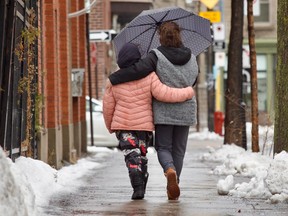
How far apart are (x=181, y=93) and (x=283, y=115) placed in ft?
5.70

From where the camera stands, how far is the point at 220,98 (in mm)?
55156

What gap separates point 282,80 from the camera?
13.0 meters

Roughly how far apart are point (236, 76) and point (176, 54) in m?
12.4

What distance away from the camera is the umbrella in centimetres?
1338

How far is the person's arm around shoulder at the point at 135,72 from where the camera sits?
1156 centimetres

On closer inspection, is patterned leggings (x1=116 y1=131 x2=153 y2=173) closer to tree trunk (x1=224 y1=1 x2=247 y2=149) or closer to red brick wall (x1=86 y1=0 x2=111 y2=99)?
tree trunk (x1=224 y1=1 x2=247 y2=149)

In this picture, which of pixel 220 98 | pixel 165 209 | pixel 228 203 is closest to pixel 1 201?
pixel 165 209

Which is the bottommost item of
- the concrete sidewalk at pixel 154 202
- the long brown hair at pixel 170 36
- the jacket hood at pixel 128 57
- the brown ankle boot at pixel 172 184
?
the concrete sidewalk at pixel 154 202

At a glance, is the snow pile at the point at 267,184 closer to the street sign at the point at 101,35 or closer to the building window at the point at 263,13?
the street sign at the point at 101,35

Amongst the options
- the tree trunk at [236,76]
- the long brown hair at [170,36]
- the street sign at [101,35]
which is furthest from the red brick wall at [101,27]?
the long brown hair at [170,36]

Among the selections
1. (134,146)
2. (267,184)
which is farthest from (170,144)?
(267,184)

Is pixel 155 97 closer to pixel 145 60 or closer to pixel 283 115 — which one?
pixel 145 60

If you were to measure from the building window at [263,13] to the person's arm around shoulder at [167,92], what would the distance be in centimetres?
4431

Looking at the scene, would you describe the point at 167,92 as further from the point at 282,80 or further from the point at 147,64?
the point at 282,80
